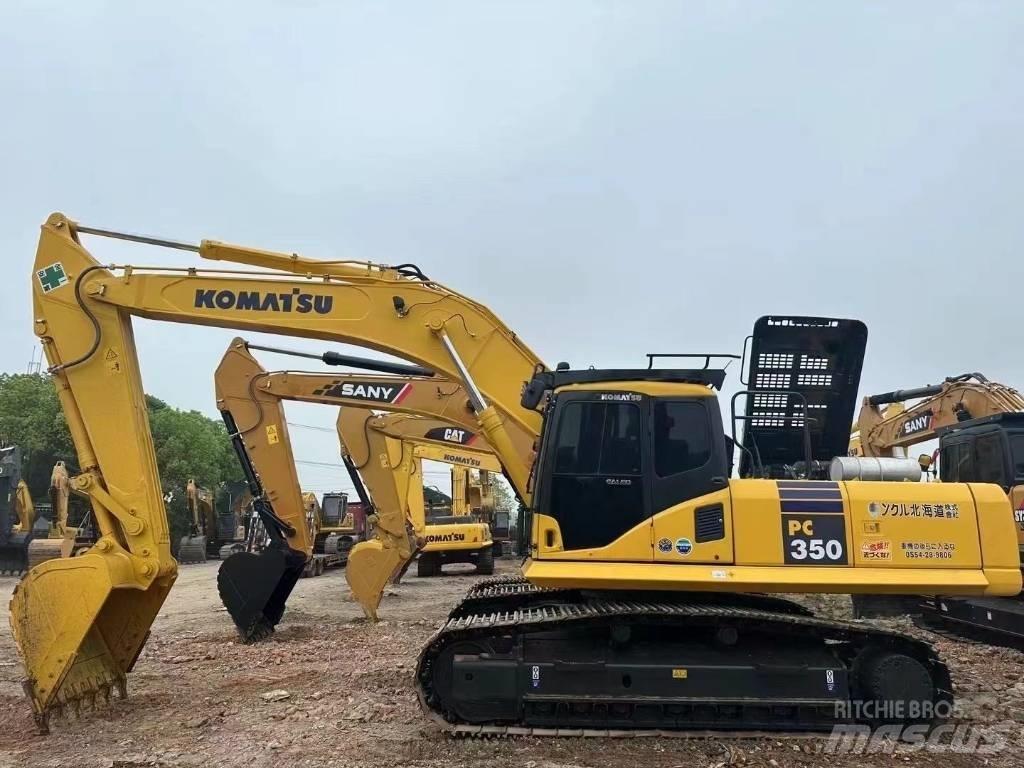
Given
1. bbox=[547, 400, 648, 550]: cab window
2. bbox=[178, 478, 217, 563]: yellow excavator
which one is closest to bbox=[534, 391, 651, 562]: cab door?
bbox=[547, 400, 648, 550]: cab window

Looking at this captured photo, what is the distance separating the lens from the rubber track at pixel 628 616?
240 inches

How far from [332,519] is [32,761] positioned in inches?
972

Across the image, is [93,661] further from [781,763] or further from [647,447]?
[781,763]

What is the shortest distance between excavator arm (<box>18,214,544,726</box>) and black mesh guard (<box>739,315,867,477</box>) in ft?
6.71

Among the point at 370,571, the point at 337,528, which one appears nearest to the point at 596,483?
the point at 370,571

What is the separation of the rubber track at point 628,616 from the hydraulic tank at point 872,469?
4.21ft

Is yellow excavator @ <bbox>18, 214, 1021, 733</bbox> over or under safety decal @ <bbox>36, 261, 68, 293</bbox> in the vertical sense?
under

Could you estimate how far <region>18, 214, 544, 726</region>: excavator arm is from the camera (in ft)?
23.6

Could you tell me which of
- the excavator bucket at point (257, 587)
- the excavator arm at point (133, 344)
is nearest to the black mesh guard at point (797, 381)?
the excavator arm at point (133, 344)

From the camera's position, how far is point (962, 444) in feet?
34.7

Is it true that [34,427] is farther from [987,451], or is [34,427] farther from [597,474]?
[987,451]

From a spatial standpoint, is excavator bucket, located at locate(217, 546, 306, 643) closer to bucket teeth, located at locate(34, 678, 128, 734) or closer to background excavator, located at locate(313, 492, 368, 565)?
bucket teeth, located at locate(34, 678, 128, 734)

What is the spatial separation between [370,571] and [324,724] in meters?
6.58

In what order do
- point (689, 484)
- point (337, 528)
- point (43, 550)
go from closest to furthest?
point (689, 484)
point (43, 550)
point (337, 528)
